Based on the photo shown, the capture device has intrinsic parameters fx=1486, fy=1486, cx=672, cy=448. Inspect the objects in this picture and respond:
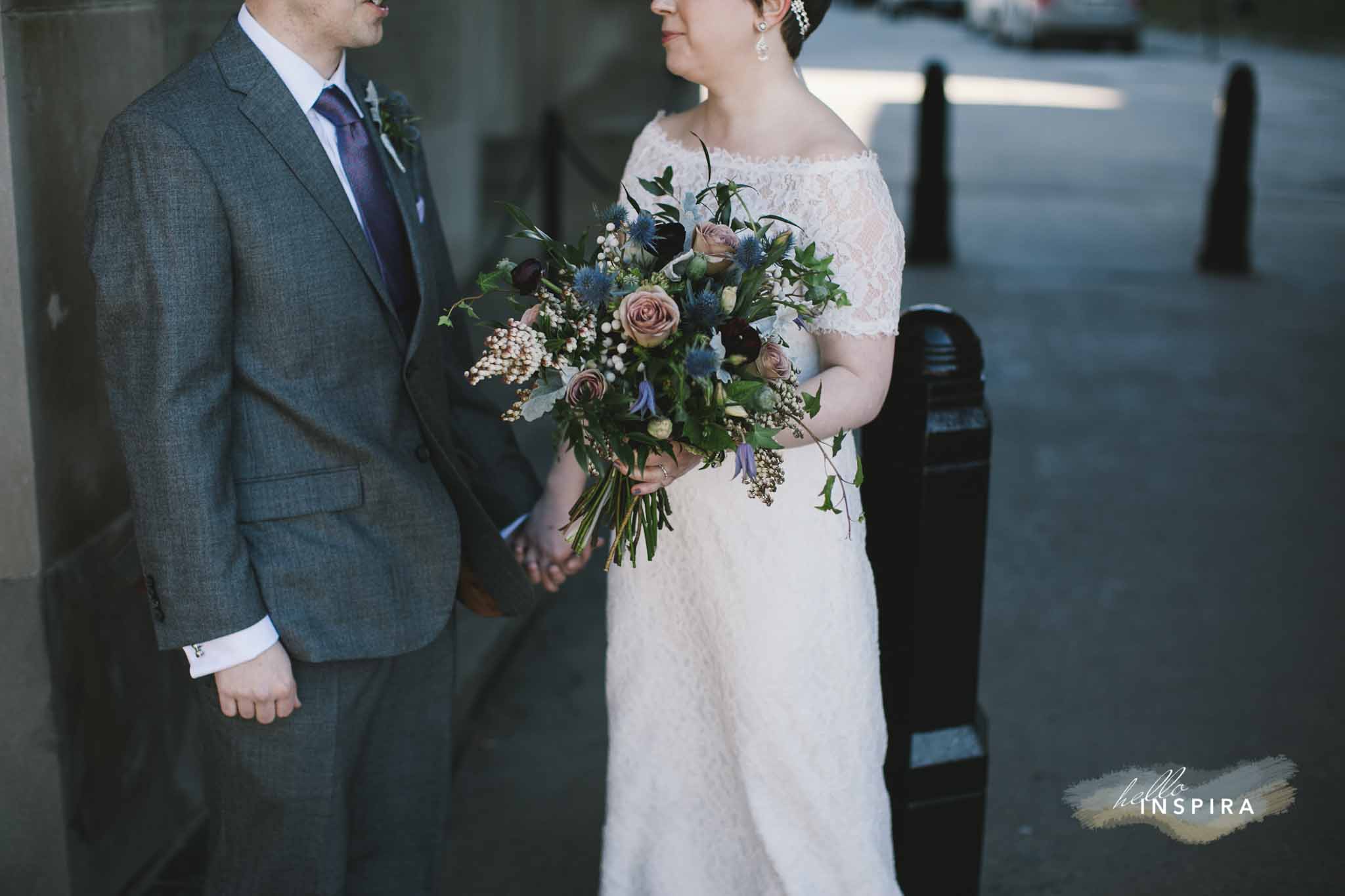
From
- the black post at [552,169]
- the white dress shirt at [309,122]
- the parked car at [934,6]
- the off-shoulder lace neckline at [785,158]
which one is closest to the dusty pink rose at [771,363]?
the off-shoulder lace neckline at [785,158]

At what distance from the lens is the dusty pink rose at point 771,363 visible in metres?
2.33

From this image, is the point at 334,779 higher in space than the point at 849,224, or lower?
lower

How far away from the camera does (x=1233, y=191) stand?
985cm

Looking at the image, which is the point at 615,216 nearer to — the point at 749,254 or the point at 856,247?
the point at 749,254

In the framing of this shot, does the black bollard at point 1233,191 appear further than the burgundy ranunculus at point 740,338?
Yes

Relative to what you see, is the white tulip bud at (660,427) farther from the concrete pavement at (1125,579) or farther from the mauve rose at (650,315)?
the concrete pavement at (1125,579)

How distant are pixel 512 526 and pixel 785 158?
39.2 inches

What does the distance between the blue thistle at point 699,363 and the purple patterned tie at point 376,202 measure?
26.2 inches

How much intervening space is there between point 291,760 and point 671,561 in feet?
2.66

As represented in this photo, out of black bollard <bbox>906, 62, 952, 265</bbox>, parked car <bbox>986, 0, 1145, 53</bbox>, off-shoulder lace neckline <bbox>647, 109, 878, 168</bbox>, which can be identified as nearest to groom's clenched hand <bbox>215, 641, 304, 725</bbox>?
off-shoulder lace neckline <bbox>647, 109, 878, 168</bbox>

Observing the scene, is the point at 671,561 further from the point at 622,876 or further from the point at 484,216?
the point at 484,216

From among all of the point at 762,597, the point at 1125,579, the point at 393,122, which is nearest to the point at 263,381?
the point at 393,122

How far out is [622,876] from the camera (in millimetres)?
3148

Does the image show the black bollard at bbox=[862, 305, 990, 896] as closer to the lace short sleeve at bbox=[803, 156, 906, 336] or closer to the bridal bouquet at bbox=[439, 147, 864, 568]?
the lace short sleeve at bbox=[803, 156, 906, 336]
